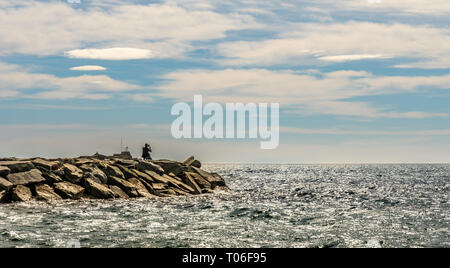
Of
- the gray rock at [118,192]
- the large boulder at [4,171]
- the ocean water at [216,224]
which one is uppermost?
the large boulder at [4,171]

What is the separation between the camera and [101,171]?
39.2 m

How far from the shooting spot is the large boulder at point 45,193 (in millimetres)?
33781

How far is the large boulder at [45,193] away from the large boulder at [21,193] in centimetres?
55

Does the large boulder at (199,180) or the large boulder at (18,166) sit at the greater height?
the large boulder at (18,166)

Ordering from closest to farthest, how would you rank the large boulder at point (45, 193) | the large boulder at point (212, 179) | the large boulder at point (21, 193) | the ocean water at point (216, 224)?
the ocean water at point (216, 224) → the large boulder at point (21, 193) → the large boulder at point (45, 193) → the large boulder at point (212, 179)

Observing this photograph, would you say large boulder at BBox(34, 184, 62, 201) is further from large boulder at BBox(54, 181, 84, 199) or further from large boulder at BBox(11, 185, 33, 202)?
large boulder at BBox(11, 185, 33, 202)

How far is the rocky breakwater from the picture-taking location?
3444cm

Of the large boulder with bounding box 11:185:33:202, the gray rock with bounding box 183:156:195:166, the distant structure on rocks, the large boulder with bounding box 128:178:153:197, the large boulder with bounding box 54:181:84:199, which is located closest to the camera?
the large boulder with bounding box 11:185:33:202

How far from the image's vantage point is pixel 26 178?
35.0 m

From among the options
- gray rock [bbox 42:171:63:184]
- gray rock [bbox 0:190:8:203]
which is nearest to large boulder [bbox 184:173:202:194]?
gray rock [bbox 42:171:63:184]

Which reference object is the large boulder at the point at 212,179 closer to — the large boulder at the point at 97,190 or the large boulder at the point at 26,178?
the large boulder at the point at 97,190

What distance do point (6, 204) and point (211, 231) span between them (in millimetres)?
14768

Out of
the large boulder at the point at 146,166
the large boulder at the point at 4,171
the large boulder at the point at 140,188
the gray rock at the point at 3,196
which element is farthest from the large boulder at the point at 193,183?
the gray rock at the point at 3,196
